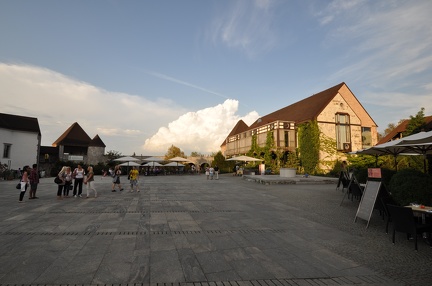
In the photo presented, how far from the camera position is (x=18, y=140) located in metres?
39.4

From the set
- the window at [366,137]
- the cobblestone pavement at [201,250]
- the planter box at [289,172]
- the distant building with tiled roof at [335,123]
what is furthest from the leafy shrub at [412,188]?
the window at [366,137]

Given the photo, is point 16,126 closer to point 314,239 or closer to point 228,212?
point 228,212

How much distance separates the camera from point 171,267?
4207 mm

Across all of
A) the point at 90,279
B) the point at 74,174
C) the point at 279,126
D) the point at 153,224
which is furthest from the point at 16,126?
the point at 90,279

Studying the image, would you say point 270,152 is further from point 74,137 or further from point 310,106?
point 74,137

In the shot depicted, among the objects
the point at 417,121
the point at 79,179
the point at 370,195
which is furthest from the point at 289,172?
the point at 79,179

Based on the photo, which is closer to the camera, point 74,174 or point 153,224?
point 153,224

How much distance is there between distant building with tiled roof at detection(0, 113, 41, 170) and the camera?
37250 mm

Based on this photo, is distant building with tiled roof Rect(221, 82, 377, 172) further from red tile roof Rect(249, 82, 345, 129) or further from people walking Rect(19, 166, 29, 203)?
people walking Rect(19, 166, 29, 203)

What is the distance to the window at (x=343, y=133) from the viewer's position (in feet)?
111

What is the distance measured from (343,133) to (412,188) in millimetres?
28807

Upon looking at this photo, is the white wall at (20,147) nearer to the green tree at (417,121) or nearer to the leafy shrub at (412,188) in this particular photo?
the leafy shrub at (412,188)

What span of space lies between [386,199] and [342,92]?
3264cm

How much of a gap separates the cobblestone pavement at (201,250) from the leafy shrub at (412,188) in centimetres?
109
